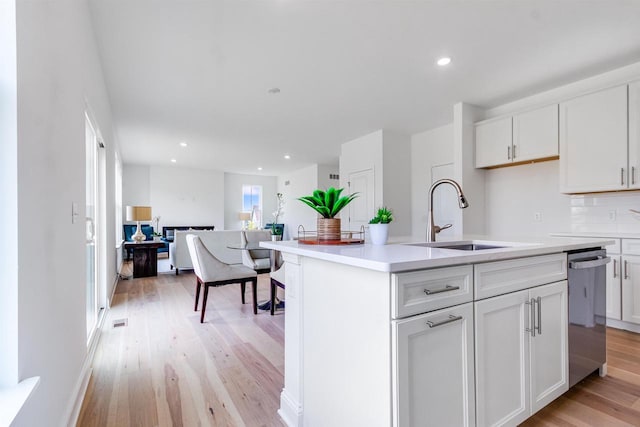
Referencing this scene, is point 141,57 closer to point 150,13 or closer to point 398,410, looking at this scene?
point 150,13

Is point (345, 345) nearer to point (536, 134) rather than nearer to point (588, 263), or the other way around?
point (588, 263)

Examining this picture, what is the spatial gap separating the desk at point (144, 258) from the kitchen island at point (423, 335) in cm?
483

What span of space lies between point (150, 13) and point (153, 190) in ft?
25.2

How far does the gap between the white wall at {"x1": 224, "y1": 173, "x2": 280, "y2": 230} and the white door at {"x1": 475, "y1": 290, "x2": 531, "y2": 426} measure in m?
9.58

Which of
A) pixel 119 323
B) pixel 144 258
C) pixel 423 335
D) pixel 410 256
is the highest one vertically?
pixel 410 256

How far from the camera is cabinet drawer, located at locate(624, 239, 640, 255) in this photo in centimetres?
276

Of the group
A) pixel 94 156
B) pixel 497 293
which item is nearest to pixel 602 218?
pixel 497 293

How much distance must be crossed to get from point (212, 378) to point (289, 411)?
2.37ft

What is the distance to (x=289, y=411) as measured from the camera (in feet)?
5.24

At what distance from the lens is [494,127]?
3.82m

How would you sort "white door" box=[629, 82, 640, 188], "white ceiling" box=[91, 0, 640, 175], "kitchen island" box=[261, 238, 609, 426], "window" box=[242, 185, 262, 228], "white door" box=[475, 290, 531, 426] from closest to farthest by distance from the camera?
"kitchen island" box=[261, 238, 609, 426]
"white door" box=[475, 290, 531, 426]
"white ceiling" box=[91, 0, 640, 175]
"white door" box=[629, 82, 640, 188]
"window" box=[242, 185, 262, 228]

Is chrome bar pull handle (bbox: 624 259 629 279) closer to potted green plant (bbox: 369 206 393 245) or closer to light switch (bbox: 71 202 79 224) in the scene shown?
potted green plant (bbox: 369 206 393 245)

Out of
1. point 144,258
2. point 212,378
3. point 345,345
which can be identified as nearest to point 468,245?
point 345,345

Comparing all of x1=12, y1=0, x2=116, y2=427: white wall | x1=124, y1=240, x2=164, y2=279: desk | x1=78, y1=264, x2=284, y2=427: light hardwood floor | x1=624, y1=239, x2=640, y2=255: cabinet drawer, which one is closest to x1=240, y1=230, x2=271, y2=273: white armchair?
x1=78, y1=264, x2=284, y2=427: light hardwood floor
